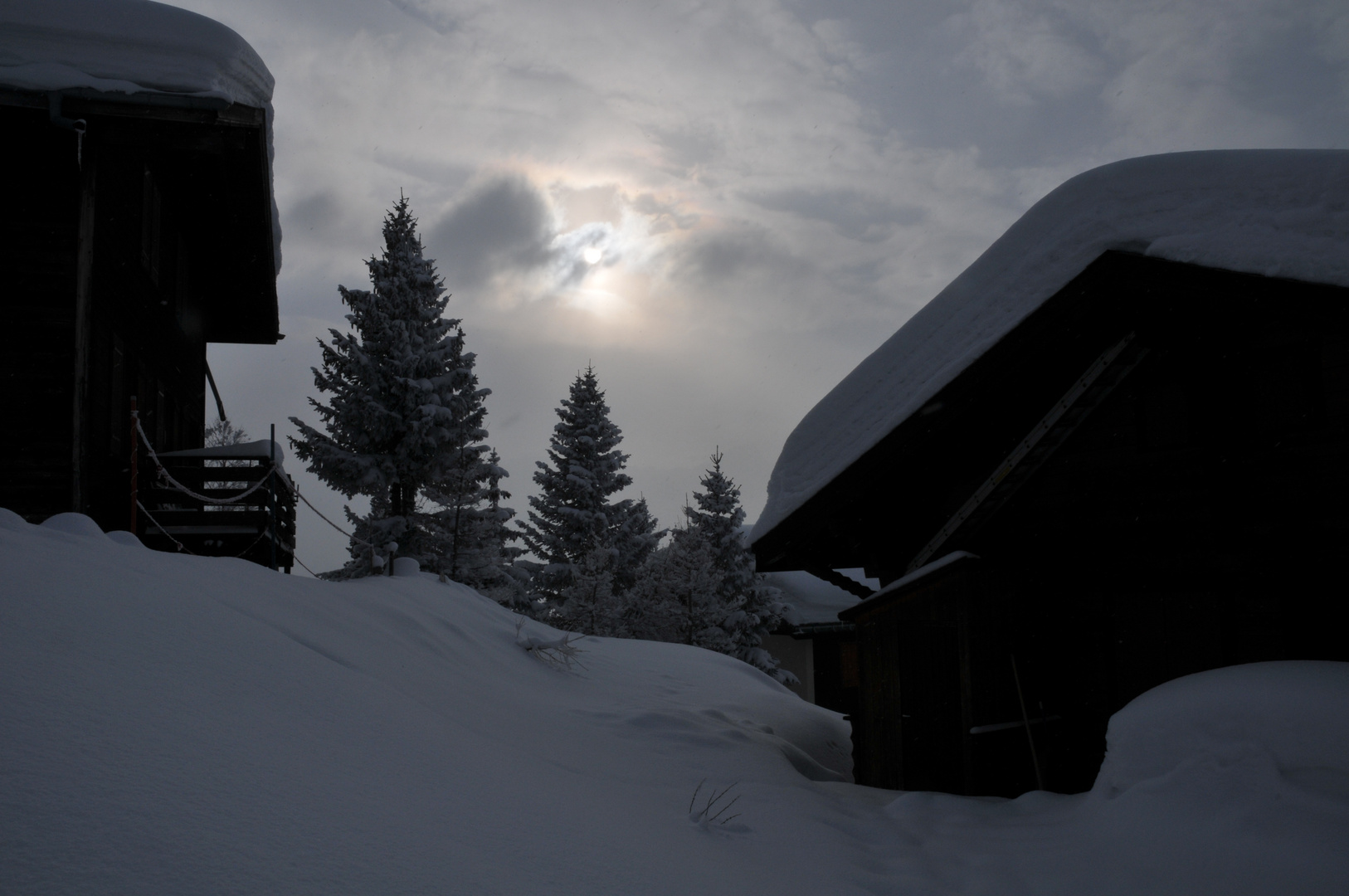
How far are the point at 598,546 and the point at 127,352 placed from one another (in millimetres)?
21268

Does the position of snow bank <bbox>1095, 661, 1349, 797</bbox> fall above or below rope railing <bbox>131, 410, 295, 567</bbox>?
below

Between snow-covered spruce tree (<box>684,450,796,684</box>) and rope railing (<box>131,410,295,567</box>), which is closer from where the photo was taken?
rope railing (<box>131,410,295,567</box>)

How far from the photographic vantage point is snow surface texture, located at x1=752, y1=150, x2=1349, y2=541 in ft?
19.3

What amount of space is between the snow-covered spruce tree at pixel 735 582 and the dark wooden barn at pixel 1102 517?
58.9 ft

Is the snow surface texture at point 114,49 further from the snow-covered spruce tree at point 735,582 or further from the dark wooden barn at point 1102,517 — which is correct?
the snow-covered spruce tree at point 735,582

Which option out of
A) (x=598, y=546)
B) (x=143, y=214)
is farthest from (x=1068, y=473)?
(x=598, y=546)

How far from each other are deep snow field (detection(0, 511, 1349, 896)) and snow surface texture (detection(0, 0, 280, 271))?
6.96 meters

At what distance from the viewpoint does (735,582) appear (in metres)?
30.0

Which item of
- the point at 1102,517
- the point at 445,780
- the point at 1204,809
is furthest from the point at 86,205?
the point at 1204,809

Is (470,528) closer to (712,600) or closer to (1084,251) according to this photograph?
(712,600)

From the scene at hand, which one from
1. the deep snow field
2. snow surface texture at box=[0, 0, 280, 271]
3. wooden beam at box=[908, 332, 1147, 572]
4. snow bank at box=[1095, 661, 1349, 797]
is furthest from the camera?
snow surface texture at box=[0, 0, 280, 271]

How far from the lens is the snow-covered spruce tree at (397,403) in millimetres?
24312

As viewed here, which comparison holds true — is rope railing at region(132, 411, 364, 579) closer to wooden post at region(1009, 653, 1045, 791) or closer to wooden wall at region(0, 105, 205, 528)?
wooden wall at region(0, 105, 205, 528)

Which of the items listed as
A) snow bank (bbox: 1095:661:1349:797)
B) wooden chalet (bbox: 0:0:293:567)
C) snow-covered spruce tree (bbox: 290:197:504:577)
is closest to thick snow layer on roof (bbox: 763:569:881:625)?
snow-covered spruce tree (bbox: 290:197:504:577)
